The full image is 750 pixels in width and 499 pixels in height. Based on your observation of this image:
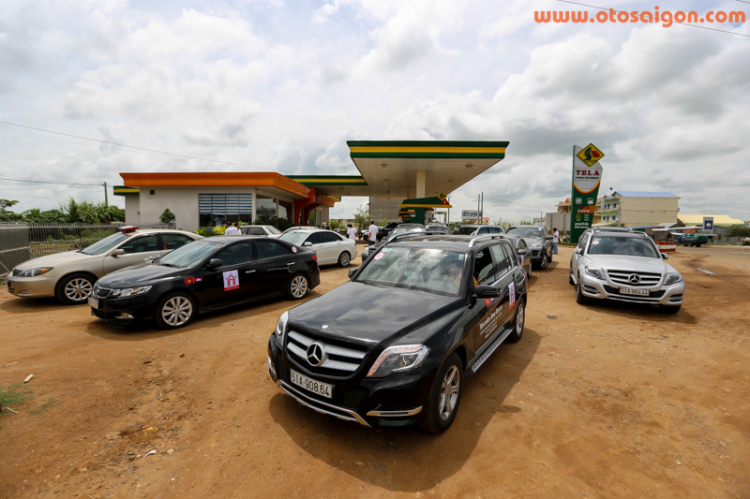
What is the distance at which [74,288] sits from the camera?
7.27 metres

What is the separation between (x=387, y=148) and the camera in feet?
70.6

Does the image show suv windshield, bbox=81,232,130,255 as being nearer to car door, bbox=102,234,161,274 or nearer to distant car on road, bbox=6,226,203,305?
distant car on road, bbox=6,226,203,305

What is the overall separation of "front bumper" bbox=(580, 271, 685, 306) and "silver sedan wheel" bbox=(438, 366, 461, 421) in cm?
534

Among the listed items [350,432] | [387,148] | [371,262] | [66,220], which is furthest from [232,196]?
[66,220]

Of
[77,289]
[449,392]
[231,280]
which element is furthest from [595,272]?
[77,289]

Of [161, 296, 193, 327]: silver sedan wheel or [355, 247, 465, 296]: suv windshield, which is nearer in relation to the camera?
[355, 247, 465, 296]: suv windshield

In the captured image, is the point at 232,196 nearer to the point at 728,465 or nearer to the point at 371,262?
the point at 371,262

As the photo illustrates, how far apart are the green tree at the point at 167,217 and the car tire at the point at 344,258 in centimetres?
1505

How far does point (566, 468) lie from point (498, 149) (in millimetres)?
20658

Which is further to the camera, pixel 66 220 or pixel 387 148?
pixel 66 220

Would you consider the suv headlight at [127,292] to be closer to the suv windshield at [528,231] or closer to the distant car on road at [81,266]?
the distant car on road at [81,266]

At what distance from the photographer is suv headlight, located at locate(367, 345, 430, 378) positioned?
2650 millimetres

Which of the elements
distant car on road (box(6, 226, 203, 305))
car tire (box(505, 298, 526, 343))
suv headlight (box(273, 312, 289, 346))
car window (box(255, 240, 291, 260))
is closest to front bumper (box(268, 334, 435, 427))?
suv headlight (box(273, 312, 289, 346))

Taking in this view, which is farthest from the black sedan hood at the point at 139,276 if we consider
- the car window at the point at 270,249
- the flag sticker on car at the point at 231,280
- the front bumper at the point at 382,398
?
the front bumper at the point at 382,398
